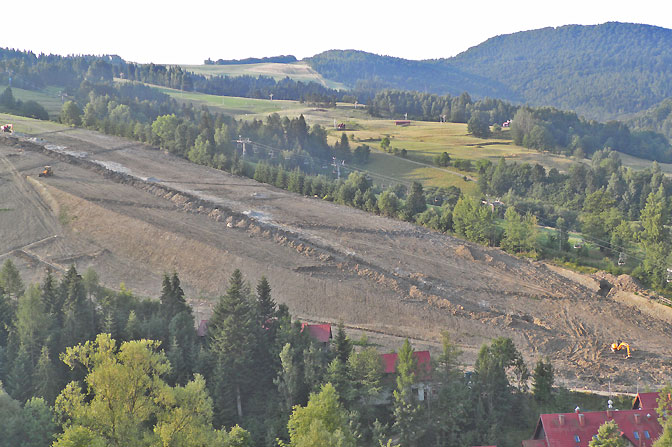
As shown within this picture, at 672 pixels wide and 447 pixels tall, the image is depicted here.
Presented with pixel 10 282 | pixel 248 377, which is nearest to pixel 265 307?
pixel 248 377

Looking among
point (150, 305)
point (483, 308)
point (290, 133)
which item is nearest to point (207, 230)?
point (150, 305)

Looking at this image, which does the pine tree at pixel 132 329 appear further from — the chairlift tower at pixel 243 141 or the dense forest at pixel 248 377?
the chairlift tower at pixel 243 141

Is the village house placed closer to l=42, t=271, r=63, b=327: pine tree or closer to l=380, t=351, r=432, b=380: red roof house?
l=380, t=351, r=432, b=380: red roof house

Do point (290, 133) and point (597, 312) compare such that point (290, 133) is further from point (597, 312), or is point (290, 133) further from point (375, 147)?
point (597, 312)

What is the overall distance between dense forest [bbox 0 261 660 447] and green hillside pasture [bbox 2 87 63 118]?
308 ft

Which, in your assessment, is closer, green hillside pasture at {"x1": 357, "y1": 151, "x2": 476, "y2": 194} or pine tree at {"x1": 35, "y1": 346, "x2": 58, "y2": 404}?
pine tree at {"x1": 35, "y1": 346, "x2": 58, "y2": 404}

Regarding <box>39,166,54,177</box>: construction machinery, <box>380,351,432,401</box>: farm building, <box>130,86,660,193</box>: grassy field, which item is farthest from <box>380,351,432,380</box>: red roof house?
<box>130,86,660,193</box>: grassy field

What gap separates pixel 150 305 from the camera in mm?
41062

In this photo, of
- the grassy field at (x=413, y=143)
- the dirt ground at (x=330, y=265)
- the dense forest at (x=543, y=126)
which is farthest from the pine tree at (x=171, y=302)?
the dense forest at (x=543, y=126)

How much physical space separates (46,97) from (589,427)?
13839 centimetres

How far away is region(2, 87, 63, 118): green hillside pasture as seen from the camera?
127625 millimetres

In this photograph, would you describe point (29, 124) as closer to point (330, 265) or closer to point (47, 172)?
point (47, 172)

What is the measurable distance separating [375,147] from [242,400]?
8737 centimetres

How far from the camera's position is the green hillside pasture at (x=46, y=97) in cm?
12762
